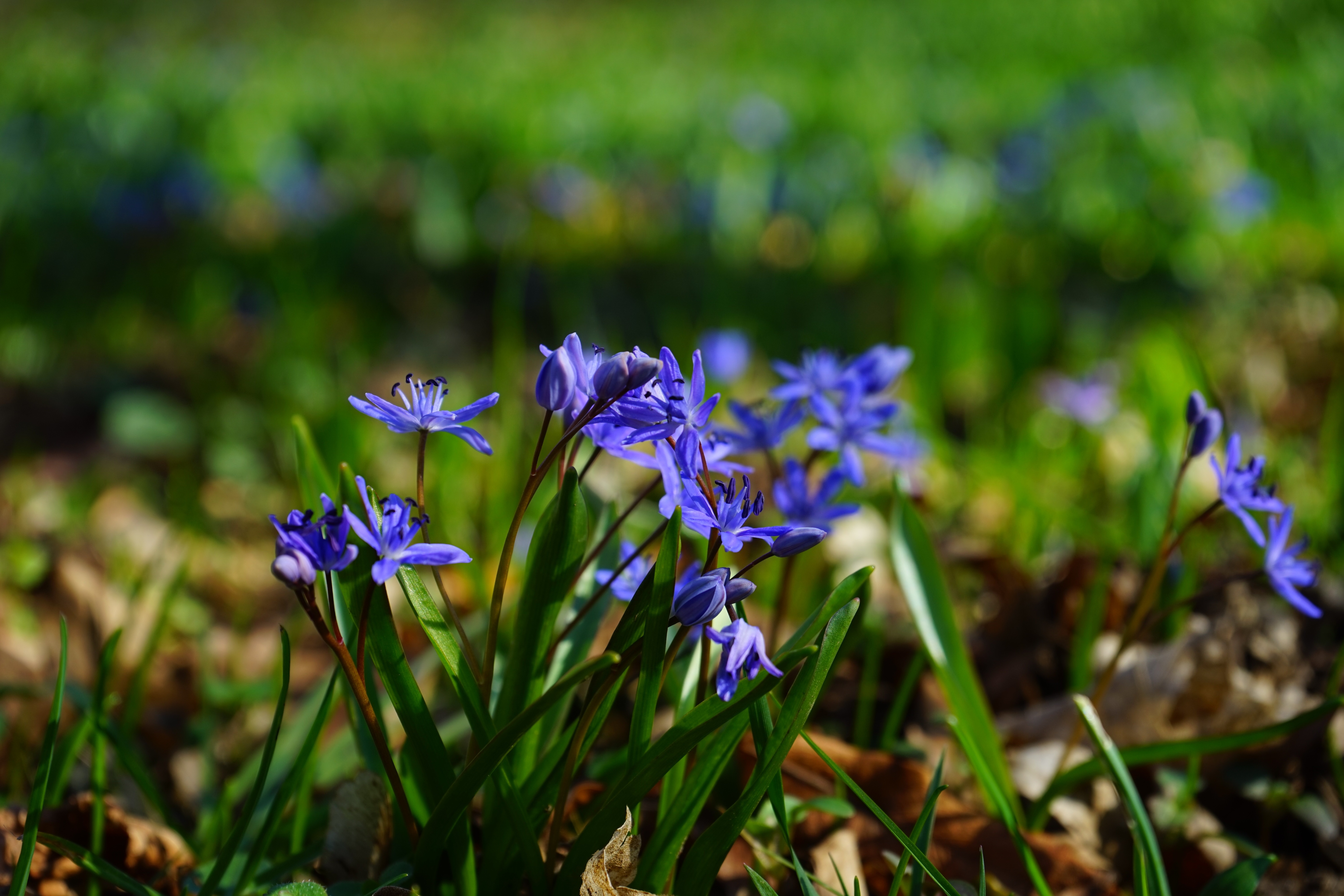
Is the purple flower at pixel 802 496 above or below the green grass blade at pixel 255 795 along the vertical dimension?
above

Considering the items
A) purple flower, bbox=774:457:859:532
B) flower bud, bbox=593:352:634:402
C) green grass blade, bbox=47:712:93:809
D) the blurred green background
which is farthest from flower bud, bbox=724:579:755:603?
the blurred green background

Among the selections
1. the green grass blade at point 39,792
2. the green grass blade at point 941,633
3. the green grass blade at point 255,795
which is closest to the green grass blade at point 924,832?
the green grass blade at point 941,633

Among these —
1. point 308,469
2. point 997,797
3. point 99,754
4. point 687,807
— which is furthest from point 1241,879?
point 99,754

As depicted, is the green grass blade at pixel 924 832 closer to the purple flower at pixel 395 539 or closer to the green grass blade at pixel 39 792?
the purple flower at pixel 395 539

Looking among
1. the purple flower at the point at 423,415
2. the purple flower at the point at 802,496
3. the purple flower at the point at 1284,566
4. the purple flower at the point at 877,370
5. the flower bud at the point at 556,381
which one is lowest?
the purple flower at the point at 1284,566

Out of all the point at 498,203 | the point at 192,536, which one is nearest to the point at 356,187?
the point at 498,203

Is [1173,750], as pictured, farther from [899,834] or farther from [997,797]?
[899,834]

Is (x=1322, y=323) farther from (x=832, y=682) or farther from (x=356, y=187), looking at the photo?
(x=356, y=187)
